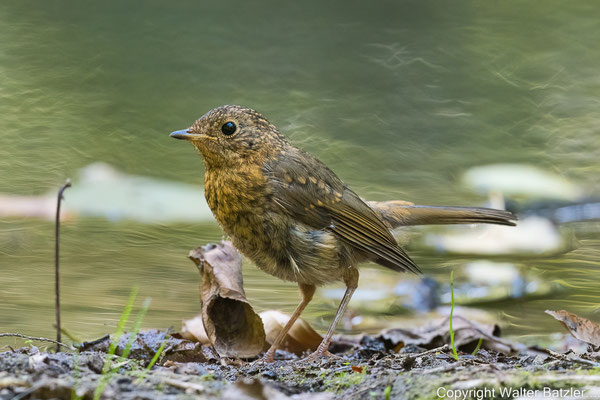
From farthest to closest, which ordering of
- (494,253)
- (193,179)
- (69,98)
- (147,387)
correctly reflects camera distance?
(69,98) < (193,179) < (494,253) < (147,387)

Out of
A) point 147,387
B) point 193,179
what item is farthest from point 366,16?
point 147,387

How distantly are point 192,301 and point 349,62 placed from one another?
715 cm

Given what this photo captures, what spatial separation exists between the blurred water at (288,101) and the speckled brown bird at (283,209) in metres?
1.37

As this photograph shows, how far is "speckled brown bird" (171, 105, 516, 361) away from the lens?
12.9ft

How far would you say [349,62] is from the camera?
1185 cm

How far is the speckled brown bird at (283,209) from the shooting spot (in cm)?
392

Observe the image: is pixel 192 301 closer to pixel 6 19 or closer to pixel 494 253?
pixel 494 253

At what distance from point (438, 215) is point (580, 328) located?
3.96 feet

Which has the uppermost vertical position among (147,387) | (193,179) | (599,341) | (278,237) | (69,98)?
(69,98)

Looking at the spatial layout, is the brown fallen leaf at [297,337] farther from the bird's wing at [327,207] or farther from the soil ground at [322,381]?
the soil ground at [322,381]

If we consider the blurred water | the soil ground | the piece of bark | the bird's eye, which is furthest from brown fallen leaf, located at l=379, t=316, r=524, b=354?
the bird's eye

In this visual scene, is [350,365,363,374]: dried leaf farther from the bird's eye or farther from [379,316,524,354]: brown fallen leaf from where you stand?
the bird's eye

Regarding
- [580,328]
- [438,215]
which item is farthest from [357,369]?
[438,215]

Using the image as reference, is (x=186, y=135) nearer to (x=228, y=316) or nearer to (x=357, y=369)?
(x=228, y=316)
